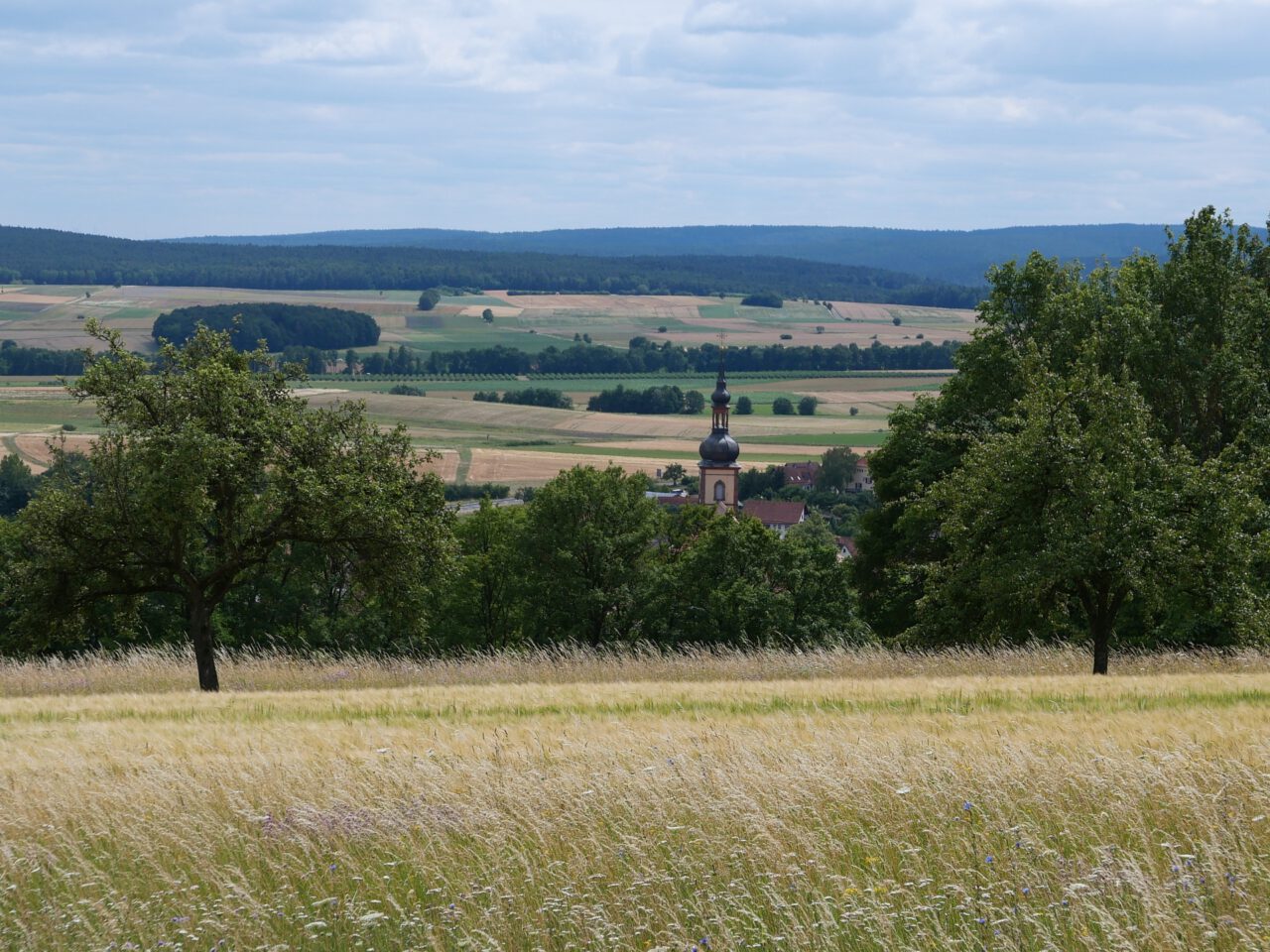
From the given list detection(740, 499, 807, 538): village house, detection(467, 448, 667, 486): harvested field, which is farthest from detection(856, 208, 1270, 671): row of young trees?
detection(740, 499, 807, 538): village house

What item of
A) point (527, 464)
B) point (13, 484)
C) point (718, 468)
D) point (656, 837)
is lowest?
point (527, 464)

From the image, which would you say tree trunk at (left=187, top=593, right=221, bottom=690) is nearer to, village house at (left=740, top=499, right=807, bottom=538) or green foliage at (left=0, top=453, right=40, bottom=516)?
green foliage at (left=0, top=453, right=40, bottom=516)

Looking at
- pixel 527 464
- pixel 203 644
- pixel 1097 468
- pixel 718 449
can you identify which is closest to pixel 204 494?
pixel 203 644

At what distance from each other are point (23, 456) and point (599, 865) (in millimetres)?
140201

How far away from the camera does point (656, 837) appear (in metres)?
9.72

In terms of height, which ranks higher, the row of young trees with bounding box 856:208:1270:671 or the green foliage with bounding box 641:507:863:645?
the row of young trees with bounding box 856:208:1270:671

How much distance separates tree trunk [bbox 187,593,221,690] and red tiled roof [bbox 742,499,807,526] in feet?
406

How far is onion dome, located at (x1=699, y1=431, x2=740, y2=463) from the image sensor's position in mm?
148250

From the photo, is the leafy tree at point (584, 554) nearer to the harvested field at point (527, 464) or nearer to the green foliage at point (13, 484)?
the green foliage at point (13, 484)

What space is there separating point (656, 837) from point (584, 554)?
155 ft

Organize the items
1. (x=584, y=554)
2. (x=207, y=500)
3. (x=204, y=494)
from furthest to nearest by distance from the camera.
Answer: (x=584, y=554)
(x=204, y=494)
(x=207, y=500)

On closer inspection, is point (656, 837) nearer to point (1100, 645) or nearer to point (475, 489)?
point (1100, 645)

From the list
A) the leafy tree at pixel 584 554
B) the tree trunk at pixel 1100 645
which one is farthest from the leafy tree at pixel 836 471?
the tree trunk at pixel 1100 645

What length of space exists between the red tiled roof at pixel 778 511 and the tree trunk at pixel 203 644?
123656mm
